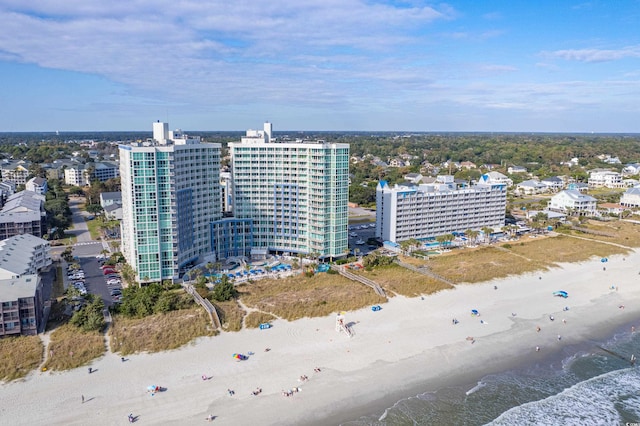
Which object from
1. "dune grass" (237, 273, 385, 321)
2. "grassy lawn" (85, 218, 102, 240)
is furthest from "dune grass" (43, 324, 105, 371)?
"grassy lawn" (85, 218, 102, 240)

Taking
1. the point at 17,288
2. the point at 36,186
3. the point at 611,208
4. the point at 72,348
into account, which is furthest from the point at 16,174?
the point at 611,208

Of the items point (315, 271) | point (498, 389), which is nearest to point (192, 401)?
point (498, 389)

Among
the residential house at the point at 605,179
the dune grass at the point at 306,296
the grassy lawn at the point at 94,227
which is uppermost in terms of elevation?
the residential house at the point at 605,179

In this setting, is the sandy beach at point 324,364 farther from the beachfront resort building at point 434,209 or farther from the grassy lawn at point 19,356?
the beachfront resort building at point 434,209

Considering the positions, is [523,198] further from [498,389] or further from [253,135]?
[498,389]

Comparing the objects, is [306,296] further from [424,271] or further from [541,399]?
[541,399]

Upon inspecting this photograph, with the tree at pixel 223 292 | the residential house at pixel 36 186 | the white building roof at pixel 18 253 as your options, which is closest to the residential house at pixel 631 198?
the tree at pixel 223 292
